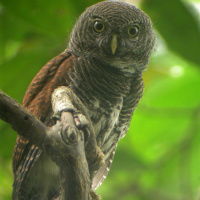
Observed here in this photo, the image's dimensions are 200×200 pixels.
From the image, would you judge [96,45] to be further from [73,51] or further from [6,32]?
[6,32]

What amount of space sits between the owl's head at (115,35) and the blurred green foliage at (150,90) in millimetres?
92

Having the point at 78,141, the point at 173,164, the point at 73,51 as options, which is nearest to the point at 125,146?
the point at 173,164

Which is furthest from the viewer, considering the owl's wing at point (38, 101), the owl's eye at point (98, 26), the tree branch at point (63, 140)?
the owl's eye at point (98, 26)

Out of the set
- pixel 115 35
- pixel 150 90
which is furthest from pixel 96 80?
pixel 150 90

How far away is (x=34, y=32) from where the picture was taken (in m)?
3.43

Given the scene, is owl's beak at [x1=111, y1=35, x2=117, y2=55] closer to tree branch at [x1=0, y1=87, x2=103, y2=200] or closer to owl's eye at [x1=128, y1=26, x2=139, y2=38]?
owl's eye at [x1=128, y1=26, x2=139, y2=38]

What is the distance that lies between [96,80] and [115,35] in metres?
0.33

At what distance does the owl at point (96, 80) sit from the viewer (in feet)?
8.80

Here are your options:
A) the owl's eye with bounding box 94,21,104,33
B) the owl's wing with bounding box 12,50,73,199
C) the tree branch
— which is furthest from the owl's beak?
the tree branch

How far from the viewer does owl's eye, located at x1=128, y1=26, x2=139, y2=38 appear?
9.64 feet

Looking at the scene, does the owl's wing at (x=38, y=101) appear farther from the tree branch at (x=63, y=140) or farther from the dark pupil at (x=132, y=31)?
the tree branch at (x=63, y=140)

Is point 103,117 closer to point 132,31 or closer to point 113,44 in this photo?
point 113,44

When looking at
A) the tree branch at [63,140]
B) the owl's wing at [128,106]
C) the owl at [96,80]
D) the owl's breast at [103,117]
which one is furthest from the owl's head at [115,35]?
the tree branch at [63,140]

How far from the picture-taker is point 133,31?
2.97 metres
